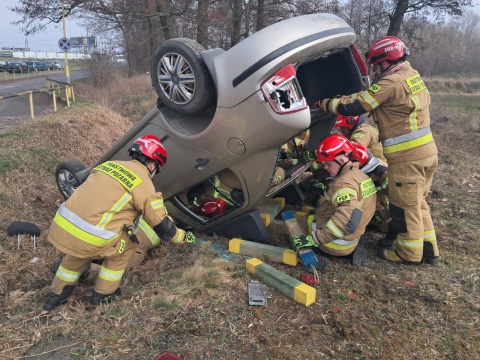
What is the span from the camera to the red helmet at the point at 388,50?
3619 mm

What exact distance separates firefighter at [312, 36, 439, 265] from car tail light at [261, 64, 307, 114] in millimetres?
636

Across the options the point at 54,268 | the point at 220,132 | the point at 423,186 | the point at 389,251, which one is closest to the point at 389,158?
the point at 423,186

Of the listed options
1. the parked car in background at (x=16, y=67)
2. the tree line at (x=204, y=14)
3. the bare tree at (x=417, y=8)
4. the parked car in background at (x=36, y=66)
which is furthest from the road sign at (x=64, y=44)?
the parked car in background at (x=36, y=66)

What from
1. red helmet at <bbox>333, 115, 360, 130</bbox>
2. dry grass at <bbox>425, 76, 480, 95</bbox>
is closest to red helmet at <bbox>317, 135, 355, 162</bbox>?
red helmet at <bbox>333, 115, 360, 130</bbox>

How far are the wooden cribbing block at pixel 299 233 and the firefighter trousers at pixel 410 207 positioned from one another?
882mm

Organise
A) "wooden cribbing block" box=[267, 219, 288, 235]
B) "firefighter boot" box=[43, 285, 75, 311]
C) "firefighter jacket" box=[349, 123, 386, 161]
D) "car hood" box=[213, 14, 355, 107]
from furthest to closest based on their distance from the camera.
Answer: "firefighter jacket" box=[349, 123, 386, 161]
"wooden cribbing block" box=[267, 219, 288, 235]
"firefighter boot" box=[43, 285, 75, 311]
"car hood" box=[213, 14, 355, 107]

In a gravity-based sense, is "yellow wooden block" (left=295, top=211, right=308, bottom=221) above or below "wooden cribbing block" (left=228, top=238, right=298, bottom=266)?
above

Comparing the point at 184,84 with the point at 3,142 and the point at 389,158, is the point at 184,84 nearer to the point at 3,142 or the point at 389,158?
the point at 389,158

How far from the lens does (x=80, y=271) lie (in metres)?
3.21

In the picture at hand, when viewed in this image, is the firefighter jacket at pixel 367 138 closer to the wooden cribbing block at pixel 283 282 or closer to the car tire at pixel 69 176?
the wooden cribbing block at pixel 283 282

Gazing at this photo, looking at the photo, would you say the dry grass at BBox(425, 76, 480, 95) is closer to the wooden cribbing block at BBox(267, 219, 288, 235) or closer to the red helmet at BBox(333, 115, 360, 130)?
the red helmet at BBox(333, 115, 360, 130)

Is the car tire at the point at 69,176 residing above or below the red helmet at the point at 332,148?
below

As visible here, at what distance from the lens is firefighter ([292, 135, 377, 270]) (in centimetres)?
332

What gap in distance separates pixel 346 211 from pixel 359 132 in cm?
161
